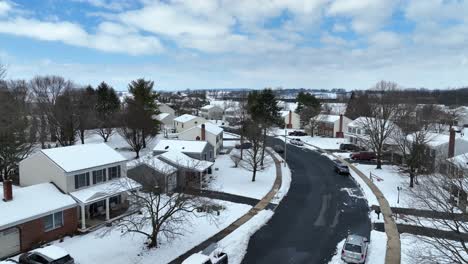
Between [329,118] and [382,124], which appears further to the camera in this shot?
[329,118]

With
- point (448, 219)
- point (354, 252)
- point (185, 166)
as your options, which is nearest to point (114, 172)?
point (185, 166)

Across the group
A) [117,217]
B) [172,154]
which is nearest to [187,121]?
[172,154]

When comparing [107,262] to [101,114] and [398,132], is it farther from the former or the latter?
[101,114]

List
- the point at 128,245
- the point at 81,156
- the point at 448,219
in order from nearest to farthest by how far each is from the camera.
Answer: the point at 448,219, the point at 128,245, the point at 81,156

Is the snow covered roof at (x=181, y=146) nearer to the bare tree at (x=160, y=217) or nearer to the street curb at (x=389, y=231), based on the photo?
the bare tree at (x=160, y=217)

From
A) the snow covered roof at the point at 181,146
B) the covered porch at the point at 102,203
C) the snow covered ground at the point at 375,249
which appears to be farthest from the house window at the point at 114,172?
the snow covered ground at the point at 375,249

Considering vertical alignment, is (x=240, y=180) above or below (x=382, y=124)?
below

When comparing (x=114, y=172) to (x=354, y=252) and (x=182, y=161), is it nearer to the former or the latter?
(x=182, y=161)
